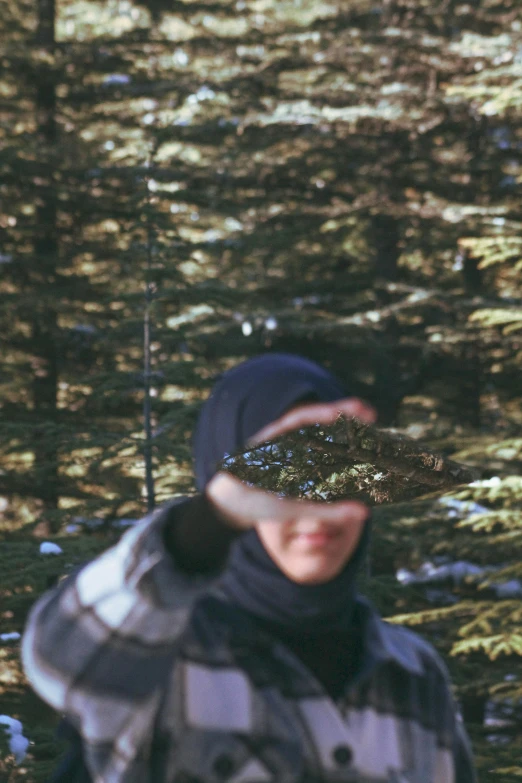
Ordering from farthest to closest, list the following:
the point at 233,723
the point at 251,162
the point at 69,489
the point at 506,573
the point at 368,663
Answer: the point at 251,162, the point at 69,489, the point at 506,573, the point at 368,663, the point at 233,723

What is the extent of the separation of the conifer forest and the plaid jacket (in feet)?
19.5

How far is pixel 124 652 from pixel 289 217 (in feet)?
35.2

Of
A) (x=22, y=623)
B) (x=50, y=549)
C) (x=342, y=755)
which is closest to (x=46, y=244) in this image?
(x=22, y=623)

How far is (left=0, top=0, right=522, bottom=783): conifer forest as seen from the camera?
8688 mm

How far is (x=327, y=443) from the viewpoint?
1211 mm

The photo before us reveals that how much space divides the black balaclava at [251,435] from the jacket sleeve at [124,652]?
156 mm

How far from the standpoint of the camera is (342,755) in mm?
1374

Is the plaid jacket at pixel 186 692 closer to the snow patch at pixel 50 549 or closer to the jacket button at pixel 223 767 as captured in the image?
the jacket button at pixel 223 767

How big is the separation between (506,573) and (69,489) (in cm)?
515

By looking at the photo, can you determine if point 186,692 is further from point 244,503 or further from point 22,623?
point 22,623

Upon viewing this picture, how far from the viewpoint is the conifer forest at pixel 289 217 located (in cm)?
869

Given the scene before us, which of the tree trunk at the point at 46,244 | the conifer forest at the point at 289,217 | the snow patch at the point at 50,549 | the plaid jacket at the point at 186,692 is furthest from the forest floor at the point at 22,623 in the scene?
the tree trunk at the point at 46,244

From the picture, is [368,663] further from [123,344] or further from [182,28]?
[182,28]

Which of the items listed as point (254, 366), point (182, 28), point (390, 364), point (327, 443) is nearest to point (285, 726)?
point (327, 443)
